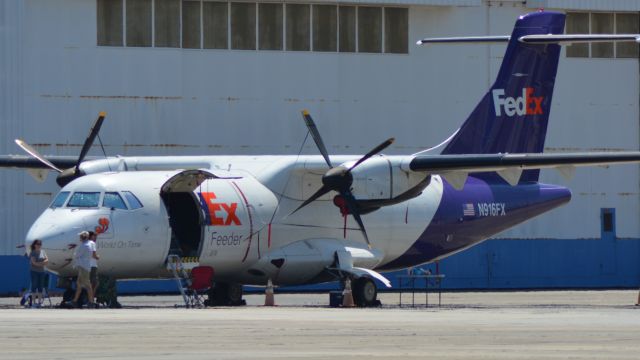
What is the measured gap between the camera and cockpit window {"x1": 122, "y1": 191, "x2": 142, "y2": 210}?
2417 cm

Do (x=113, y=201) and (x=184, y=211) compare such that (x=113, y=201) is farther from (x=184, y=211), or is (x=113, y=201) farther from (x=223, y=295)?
(x=223, y=295)

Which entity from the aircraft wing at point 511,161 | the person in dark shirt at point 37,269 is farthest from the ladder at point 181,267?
the aircraft wing at point 511,161

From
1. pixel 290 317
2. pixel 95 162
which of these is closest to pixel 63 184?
pixel 95 162

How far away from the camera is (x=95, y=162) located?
89.6 feet

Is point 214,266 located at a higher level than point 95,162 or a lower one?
lower

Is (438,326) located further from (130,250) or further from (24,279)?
(24,279)

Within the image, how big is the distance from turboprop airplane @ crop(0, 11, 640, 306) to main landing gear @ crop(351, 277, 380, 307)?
0.10 feet

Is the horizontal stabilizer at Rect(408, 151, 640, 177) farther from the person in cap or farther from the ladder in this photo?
the person in cap

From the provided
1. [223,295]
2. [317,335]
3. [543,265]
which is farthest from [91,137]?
[543,265]

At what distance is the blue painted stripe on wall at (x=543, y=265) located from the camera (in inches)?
1522

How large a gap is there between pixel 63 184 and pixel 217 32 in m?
11.1

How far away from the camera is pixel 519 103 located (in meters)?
30.2

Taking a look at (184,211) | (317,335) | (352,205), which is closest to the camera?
(317,335)

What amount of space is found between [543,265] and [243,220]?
16288 mm
